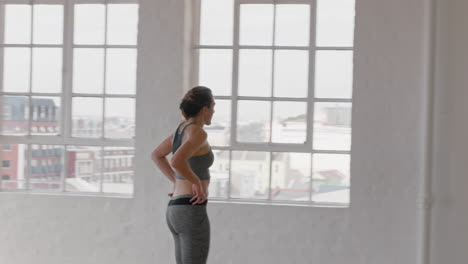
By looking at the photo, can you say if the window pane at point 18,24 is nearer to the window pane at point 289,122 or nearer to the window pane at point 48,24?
the window pane at point 48,24

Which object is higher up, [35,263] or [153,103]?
[153,103]

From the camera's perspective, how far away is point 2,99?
6082mm

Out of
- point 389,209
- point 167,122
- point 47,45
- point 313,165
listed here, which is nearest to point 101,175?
point 167,122

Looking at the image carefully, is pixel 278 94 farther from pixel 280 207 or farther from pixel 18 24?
pixel 18 24

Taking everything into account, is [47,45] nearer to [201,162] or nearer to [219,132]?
[219,132]

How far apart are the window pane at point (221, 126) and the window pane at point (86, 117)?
94 cm

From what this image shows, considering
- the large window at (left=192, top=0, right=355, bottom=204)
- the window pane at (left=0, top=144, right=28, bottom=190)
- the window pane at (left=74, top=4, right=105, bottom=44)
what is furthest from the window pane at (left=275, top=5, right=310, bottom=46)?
the window pane at (left=0, top=144, right=28, bottom=190)

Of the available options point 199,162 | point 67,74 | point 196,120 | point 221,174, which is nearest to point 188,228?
point 199,162

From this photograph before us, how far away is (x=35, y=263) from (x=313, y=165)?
2442mm

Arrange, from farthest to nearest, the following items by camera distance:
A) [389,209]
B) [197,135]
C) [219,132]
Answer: [219,132] < [389,209] < [197,135]

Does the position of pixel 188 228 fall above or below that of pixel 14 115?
below

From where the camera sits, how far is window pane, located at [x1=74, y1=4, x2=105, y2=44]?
5.92m

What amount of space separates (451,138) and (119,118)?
2.66 m

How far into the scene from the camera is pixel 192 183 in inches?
157
